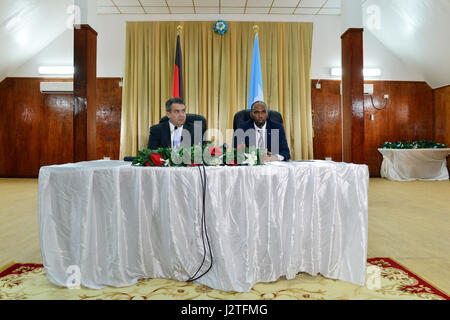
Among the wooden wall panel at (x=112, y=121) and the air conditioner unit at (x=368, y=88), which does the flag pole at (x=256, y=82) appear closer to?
the wooden wall panel at (x=112, y=121)

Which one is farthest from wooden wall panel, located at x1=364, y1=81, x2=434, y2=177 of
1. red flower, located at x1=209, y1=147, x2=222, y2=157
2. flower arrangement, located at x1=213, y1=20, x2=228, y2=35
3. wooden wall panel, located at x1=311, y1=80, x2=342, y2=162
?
red flower, located at x1=209, y1=147, x2=222, y2=157

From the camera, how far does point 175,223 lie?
6.28 ft

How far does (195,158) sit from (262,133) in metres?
1.57

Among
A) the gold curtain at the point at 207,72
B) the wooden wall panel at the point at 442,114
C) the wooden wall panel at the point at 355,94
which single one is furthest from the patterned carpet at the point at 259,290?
the wooden wall panel at the point at 442,114

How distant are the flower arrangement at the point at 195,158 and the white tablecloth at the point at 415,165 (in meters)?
6.70

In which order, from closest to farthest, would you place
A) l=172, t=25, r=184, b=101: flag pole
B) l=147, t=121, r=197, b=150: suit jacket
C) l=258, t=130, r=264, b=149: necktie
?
l=147, t=121, r=197, b=150: suit jacket
l=258, t=130, r=264, b=149: necktie
l=172, t=25, r=184, b=101: flag pole

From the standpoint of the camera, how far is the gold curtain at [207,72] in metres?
6.94

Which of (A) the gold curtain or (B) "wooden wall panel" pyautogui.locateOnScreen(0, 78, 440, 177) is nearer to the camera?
(A) the gold curtain

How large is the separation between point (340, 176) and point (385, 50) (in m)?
7.33

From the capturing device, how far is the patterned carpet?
1752mm

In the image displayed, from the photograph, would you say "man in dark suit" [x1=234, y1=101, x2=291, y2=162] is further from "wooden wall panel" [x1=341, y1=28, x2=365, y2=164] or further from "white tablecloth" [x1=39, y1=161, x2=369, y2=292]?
"white tablecloth" [x1=39, y1=161, x2=369, y2=292]

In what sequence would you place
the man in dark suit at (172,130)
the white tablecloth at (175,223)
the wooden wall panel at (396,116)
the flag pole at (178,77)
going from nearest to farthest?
the white tablecloth at (175,223)
the man in dark suit at (172,130)
the flag pole at (178,77)
the wooden wall panel at (396,116)

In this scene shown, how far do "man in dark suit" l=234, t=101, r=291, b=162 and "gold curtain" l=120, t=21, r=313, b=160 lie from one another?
11.7 ft
